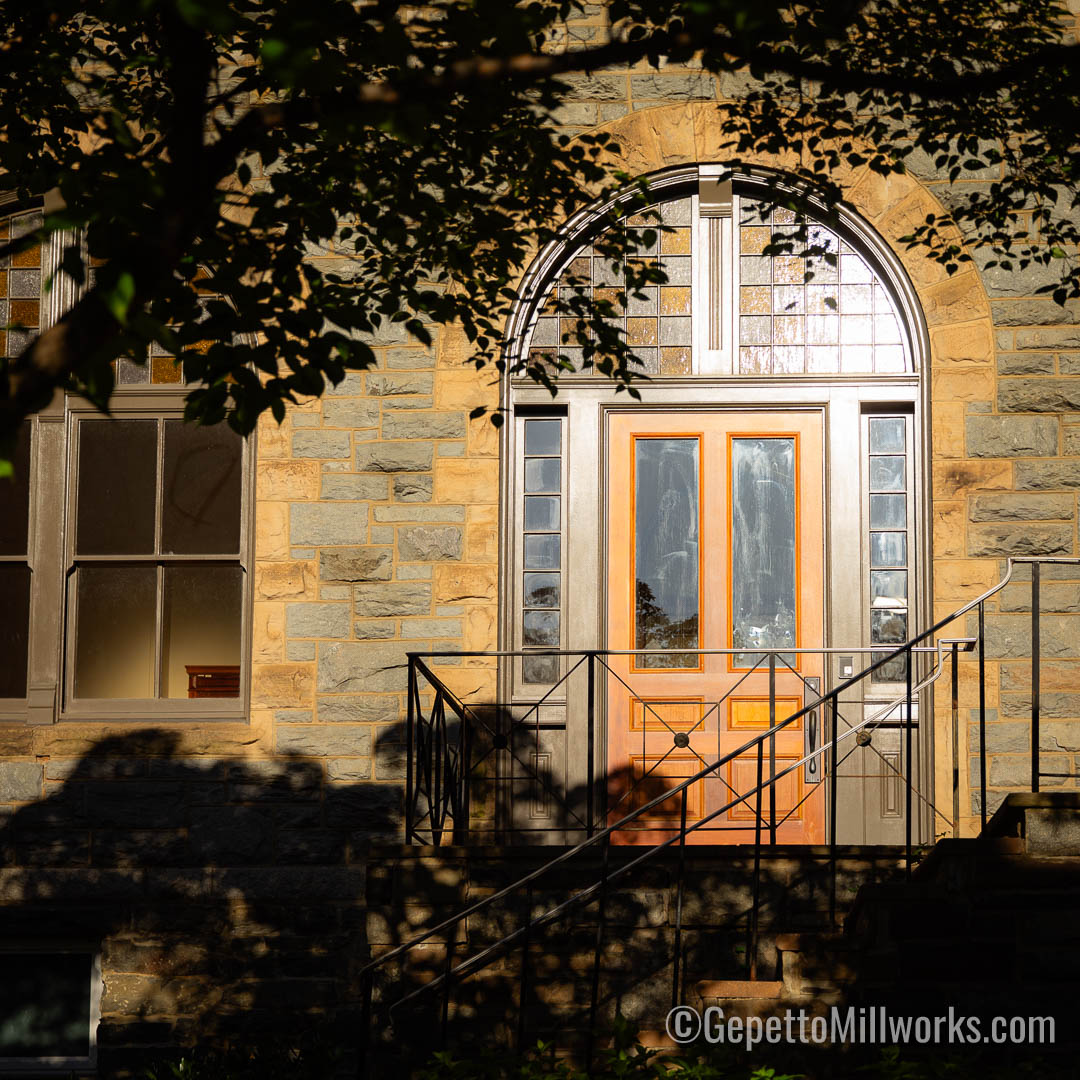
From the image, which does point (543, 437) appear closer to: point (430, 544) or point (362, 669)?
point (430, 544)

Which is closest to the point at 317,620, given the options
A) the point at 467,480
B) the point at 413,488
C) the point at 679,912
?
the point at 413,488

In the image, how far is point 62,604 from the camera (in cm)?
789

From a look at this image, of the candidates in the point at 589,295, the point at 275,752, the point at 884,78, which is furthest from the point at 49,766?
the point at 884,78

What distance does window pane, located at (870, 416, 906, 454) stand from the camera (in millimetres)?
7816

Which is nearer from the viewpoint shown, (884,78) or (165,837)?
(884,78)

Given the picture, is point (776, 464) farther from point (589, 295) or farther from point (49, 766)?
point (49, 766)

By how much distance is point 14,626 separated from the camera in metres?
7.99

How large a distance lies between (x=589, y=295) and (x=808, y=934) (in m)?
4.12

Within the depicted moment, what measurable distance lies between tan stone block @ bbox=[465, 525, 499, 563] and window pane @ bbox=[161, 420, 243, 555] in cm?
143

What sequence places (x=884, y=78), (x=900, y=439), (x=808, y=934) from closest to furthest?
(x=884, y=78), (x=808, y=934), (x=900, y=439)

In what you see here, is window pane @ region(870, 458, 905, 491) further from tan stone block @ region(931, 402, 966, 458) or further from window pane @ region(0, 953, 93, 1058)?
window pane @ region(0, 953, 93, 1058)

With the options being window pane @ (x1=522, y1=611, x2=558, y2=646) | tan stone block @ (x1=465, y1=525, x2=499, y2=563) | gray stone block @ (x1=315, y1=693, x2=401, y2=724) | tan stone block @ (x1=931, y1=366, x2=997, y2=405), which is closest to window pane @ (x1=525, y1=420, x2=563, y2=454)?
tan stone block @ (x1=465, y1=525, x2=499, y2=563)

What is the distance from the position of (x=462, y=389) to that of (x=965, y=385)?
9.29 ft

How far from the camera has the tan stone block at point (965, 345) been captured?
7551mm
